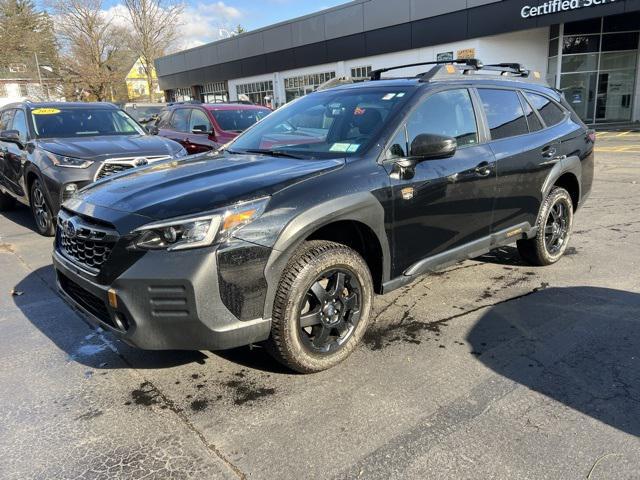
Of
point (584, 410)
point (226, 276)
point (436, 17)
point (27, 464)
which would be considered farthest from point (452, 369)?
point (436, 17)

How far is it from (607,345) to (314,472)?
234cm

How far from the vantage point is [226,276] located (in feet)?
8.80

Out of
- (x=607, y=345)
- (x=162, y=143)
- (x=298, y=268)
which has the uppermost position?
(x=162, y=143)

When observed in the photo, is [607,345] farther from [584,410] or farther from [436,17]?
→ [436,17]

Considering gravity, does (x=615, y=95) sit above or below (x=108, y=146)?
below

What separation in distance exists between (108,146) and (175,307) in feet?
15.7

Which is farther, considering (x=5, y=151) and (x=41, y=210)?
(x=5, y=151)

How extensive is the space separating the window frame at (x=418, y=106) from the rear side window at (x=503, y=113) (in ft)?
0.33

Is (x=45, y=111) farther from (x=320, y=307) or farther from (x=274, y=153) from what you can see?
(x=320, y=307)

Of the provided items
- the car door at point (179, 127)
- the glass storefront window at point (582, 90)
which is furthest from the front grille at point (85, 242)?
the glass storefront window at point (582, 90)

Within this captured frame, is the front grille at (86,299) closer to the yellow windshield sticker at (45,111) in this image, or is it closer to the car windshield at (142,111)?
the yellow windshield sticker at (45,111)

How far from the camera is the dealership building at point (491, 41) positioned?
22.2m

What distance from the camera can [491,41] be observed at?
24297mm

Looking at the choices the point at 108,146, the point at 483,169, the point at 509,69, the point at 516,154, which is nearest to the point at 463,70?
the point at 516,154
